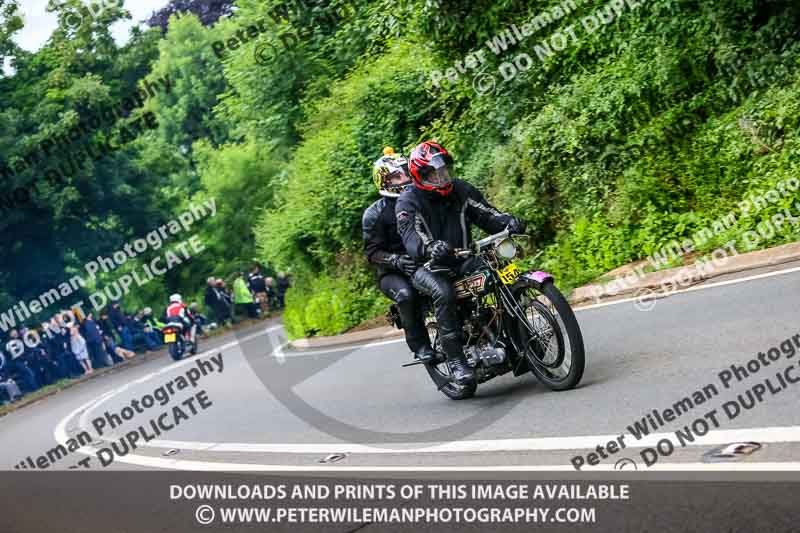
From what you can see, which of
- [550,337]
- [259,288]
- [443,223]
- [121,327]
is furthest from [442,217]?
[259,288]

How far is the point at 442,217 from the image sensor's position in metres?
7.94

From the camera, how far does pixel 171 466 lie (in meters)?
9.41

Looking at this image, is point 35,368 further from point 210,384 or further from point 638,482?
point 638,482

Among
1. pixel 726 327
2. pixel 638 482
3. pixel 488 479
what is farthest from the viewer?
pixel 726 327

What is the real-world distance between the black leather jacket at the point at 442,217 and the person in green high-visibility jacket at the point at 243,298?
2588 cm

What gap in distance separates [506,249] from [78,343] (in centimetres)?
2179

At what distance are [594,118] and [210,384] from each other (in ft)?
24.2

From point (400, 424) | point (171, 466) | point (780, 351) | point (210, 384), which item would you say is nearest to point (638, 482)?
point (780, 351)

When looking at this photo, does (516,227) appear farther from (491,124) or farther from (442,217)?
(491,124)

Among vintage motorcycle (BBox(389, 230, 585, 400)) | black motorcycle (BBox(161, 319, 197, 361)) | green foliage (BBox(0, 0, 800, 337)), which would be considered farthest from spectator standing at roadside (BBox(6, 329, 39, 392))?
vintage motorcycle (BBox(389, 230, 585, 400))

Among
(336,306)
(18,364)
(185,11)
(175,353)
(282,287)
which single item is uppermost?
(185,11)

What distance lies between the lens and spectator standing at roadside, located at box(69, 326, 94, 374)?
26.7 m

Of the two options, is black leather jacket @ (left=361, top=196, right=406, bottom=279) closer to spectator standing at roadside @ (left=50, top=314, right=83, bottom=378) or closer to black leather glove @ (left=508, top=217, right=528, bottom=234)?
black leather glove @ (left=508, top=217, right=528, bottom=234)

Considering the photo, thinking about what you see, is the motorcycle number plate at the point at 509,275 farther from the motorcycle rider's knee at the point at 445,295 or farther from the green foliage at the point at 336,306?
the green foliage at the point at 336,306
